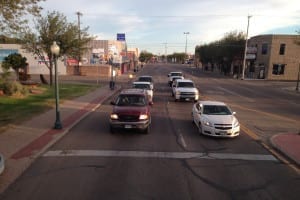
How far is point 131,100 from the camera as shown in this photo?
45.8ft

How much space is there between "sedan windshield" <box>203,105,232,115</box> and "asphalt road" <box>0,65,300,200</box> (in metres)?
1.19

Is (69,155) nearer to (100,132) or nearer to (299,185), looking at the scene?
(100,132)

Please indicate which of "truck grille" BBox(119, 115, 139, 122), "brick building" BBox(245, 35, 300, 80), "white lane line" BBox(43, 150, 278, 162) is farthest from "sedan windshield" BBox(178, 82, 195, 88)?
"brick building" BBox(245, 35, 300, 80)

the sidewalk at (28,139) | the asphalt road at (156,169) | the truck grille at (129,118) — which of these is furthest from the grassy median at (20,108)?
the truck grille at (129,118)

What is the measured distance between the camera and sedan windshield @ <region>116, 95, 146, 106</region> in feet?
45.0

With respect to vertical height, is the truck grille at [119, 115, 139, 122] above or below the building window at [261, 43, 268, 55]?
below

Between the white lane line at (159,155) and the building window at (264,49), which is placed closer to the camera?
the white lane line at (159,155)

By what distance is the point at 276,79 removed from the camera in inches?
2286

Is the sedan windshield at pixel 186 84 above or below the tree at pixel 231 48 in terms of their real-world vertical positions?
below

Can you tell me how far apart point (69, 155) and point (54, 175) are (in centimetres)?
178

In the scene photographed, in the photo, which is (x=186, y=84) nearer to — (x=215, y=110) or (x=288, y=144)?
(x=215, y=110)

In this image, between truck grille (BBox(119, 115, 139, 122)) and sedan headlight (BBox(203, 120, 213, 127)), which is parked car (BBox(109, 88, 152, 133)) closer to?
truck grille (BBox(119, 115, 139, 122))

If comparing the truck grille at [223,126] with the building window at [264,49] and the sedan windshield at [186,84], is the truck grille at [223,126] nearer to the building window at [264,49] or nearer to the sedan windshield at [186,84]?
the sedan windshield at [186,84]

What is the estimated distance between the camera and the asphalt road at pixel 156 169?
7.36m
